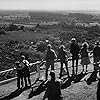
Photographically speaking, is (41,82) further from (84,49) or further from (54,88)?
(54,88)

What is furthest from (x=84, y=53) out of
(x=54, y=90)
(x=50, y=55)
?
(x=54, y=90)

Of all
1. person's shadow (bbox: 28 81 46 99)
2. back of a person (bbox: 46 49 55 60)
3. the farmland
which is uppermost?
back of a person (bbox: 46 49 55 60)

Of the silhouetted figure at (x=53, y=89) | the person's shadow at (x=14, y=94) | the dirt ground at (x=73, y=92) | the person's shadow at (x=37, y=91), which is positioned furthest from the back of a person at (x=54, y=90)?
the person's shadow at (x=14, y=94)

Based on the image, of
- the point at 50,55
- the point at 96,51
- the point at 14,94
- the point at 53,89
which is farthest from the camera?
the point at 96,51

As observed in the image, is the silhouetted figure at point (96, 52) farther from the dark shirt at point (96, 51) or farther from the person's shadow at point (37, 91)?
the person's shadow at point (37, 91)

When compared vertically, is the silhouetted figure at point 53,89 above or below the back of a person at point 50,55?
below

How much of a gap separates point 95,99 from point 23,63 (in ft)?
9.07

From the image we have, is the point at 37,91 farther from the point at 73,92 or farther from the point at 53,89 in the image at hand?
the point at 53,89

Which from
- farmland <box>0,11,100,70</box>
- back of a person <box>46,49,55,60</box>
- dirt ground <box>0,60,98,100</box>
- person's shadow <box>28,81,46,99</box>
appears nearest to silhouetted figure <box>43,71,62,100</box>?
dirt ground <box>0,60,98,100</box>

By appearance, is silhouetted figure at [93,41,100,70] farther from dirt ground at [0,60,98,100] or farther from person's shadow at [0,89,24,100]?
person's shadow at [0,89,24,100]

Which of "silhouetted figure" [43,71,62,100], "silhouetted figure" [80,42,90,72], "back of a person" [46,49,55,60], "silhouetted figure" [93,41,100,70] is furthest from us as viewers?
"silhouetted figure" [80,42,90,72]

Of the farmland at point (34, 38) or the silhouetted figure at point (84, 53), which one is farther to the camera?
the farmland at point (34, 38)

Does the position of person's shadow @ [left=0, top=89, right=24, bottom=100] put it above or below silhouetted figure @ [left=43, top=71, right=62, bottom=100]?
below

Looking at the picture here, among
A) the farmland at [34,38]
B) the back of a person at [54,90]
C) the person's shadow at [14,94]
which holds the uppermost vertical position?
the back of a person at [54,90]
